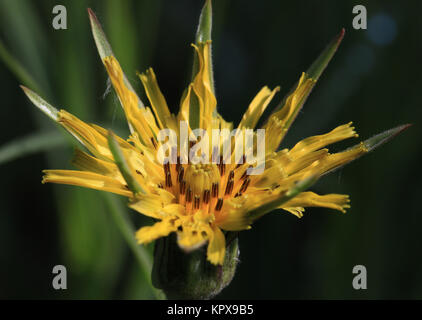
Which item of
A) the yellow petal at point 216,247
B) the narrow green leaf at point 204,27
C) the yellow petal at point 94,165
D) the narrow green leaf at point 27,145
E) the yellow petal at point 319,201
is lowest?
the yellow petal at point 216,247

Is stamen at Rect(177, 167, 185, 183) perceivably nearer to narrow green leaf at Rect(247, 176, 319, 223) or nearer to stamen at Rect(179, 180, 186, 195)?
stamen at Rect(179, 180, 186, 195)

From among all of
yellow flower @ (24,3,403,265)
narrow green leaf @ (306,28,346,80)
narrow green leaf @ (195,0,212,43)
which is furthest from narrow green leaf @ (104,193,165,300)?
narrow green leaf @ (306,28,346,80)

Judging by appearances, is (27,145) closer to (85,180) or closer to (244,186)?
(85,180)

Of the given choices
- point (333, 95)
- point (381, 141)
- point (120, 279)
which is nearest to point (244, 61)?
point (333, 95)

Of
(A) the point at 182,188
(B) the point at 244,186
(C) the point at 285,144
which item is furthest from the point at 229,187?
(C) the point at 285,144

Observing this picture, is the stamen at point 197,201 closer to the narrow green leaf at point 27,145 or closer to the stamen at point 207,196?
the stamen at point 207,196

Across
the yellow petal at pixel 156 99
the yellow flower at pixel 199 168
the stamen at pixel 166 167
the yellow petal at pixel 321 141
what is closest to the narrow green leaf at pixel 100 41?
the yellow flower at pixel 199 168

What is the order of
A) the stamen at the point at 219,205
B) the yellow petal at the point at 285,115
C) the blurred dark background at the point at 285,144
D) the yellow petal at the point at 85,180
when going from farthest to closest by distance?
the blurred dark background at the point at 285,144 < the yellow petal at the point at 285,115 < the stamen at the point at 219,205 < the yellow petal at the point at 85,180

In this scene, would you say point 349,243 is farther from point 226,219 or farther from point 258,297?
point 226,219
